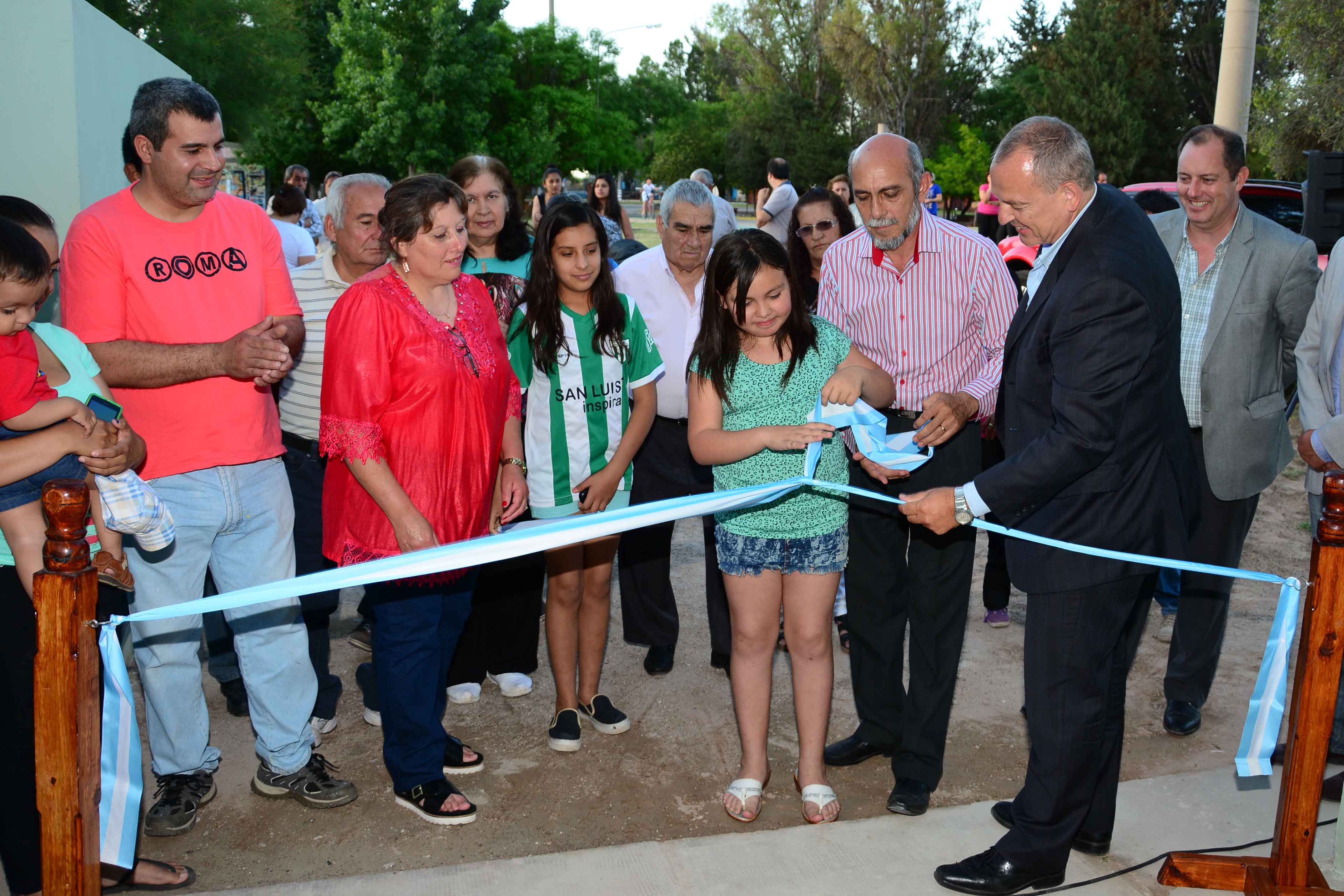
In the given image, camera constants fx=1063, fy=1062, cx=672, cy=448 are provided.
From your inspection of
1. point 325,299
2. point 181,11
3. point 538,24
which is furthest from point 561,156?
point 325,299

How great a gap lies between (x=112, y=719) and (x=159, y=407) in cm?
126

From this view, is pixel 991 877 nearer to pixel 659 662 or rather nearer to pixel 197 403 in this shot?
pixel 659 662

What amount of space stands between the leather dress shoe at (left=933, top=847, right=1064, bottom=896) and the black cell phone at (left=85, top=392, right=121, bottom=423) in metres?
2.78

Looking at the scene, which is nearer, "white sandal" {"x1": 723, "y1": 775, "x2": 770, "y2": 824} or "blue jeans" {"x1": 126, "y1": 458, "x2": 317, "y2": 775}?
"blue jeans" {"x1": 126, "y1": 458, "x2": 317, "y2": 775}

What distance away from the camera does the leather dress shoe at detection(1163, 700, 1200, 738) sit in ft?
14.3

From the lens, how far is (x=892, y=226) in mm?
A: 3768

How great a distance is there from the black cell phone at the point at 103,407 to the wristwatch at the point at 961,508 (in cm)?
245

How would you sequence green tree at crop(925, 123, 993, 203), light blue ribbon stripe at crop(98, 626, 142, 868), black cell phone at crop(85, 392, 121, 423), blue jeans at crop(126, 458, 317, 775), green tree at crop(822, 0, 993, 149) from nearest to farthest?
light blue ribbon stripe at crop(98, 626, 142, 868) → black cell phone at crop(85, 392, 121, 423) → blue jeans at crop(126, 458, 317, 775) → green tree at crop(925, 123, 993, 203) → green tree at crop(822, 0, 993, 149)

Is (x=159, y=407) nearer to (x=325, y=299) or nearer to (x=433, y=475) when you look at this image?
(x=433, y=475)

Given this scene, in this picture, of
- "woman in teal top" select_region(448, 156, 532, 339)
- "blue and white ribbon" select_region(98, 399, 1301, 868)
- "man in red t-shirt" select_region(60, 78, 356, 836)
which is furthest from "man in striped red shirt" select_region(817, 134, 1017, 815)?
"man in red t-shirt" select_region(60, 78, 356, 836)

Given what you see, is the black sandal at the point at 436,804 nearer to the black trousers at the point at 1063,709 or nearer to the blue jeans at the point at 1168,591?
the black trousers at the point at 1063,709

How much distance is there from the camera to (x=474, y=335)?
363 centimetres

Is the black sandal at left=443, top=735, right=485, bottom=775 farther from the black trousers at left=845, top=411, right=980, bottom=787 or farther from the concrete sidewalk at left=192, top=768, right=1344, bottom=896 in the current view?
the black trousers at left=845, top=411, right=980, bottom=787

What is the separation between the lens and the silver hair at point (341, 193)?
4.48m
